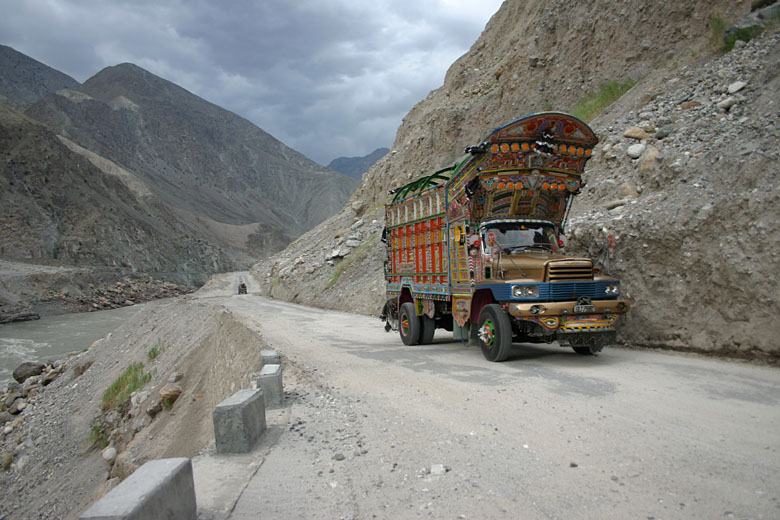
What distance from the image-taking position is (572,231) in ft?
40.0

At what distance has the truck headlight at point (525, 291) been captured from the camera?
27.5 ft

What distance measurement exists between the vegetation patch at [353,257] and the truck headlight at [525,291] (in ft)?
65.3

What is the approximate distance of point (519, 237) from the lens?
9.77 metres

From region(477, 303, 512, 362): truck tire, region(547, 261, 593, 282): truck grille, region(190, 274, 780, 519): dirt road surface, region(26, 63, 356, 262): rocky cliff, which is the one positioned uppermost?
region(26, 63, 356, 262): rocky cliff

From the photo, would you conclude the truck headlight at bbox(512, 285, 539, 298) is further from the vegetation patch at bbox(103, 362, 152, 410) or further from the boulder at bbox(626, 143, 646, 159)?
the vegetation patch at bbox(103, 362, 152, 410)

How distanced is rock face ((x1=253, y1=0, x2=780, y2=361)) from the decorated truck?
5.49 feet

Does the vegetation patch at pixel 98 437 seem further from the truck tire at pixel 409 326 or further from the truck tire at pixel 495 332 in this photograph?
the truck tire at pixel 495 332

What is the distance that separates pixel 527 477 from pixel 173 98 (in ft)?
689

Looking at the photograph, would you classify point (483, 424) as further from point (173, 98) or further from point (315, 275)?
point (173, 98)

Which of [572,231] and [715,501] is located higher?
[572,231]

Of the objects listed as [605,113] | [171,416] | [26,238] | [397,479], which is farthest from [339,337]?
[26,238]

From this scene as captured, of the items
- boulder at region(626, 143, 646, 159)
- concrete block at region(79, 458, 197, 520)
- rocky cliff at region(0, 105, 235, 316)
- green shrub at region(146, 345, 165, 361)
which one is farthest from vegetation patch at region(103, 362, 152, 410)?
rocky cliff at region(0, 105, 235, 316)

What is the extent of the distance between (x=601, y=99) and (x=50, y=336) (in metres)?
36.0

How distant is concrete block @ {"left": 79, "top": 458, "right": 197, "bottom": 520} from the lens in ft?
8.84
